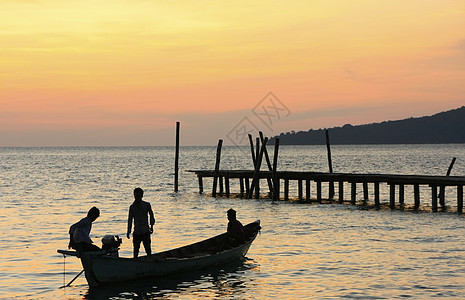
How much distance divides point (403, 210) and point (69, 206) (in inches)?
763

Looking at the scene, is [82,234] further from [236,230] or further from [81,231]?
[236,230]

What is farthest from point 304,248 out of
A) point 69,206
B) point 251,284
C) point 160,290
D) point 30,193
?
point 30,193

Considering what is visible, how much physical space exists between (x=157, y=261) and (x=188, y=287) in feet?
3.32

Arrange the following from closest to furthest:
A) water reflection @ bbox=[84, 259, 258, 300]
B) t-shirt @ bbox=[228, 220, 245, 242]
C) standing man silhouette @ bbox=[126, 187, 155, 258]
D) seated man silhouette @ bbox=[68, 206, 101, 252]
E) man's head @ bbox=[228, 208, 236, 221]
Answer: seated man silhouette @ bbox=[68, 206, 101, 252] → water reflection @ bbox=[84, 259, 258, 300] → standing man silhouette @ bbox=[126, 187, 155, 258] → man's head @ bbox=[228, 208, 236, 221] → t-shirt @ bbox=[228, 220, 245, 242]

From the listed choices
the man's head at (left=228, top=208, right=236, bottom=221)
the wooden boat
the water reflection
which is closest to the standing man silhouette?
the wooden boat

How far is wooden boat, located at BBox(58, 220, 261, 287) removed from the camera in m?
16.2

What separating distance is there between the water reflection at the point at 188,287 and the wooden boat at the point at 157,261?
0.63ft

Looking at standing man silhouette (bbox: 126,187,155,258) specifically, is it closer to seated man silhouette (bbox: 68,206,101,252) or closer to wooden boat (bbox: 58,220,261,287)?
wooden boat (bbox: 58,220,261,287)

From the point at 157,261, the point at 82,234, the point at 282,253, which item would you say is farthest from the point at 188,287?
the point at 282,253

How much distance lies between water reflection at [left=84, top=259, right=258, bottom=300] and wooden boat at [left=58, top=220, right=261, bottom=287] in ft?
0.63

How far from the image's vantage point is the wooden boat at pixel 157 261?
16219 millimetres

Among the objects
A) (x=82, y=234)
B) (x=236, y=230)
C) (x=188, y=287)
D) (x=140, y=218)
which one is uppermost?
(x=140, y=218)

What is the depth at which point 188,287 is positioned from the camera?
56.7ft

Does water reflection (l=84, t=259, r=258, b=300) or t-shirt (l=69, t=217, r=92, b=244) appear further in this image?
water reflection (l=84, t=259, r=258, b=300)
